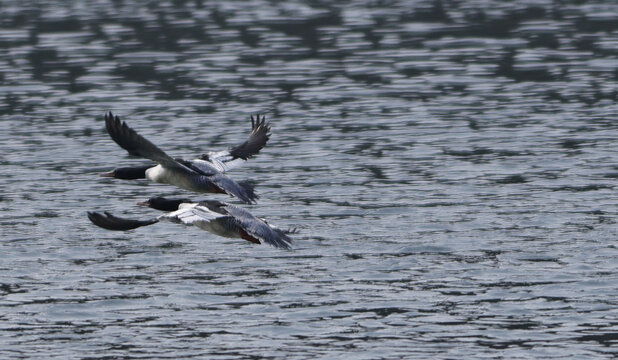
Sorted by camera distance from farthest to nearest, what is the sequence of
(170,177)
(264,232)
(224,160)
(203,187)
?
(224,160)
(170,177)
(203,187)
(264,232)

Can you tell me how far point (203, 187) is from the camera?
18.0m

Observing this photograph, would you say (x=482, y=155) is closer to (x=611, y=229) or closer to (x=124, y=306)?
(x=611, y=229)

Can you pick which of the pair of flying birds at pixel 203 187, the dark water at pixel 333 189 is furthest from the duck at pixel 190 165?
the dark water at pixel 333 189

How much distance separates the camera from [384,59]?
1539 inches

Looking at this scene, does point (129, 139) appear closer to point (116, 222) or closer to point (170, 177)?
point (116, 222)

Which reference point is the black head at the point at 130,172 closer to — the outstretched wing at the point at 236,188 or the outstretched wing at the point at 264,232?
the outstretched wing at the point at 236,188

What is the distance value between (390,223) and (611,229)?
10.9 ft

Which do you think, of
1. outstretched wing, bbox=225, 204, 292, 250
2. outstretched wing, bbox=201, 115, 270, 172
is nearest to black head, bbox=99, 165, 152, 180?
outstretched wing, bbox=201, 115, 270, 172

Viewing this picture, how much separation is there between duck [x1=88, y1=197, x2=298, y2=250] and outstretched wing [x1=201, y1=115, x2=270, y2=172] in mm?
1779

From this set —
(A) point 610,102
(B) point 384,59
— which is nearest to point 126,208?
(A) point 610,102

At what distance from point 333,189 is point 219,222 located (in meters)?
7.37

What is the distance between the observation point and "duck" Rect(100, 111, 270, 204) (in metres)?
16.5

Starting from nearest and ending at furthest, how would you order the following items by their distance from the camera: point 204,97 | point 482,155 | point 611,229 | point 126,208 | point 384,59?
point 611,229 < point 126,208 < point 482,155 < point 204,97 < point 384,59

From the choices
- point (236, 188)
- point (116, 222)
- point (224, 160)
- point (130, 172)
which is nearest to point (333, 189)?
point (224, 160)
